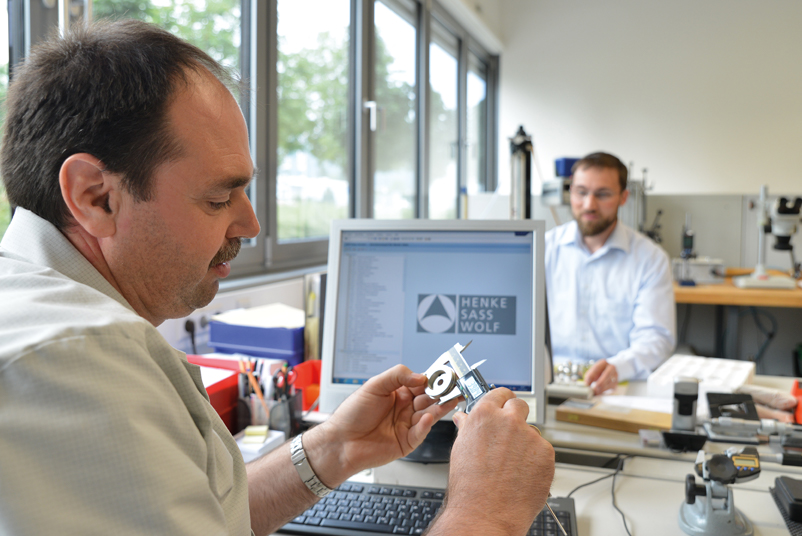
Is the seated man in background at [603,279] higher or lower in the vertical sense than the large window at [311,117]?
lower

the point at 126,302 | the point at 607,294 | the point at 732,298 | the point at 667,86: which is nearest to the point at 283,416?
the point at 126,302

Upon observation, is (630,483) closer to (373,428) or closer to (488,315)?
(488,315)

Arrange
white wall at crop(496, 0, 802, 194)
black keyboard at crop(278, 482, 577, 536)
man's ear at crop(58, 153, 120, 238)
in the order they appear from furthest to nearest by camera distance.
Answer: white wall at crop(496, 0, 802, 194) < black keyboard at crop(278, 482, 577, 536) < man's ear at crop(58, 153, 120, 238)

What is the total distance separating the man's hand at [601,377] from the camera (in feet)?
5.14

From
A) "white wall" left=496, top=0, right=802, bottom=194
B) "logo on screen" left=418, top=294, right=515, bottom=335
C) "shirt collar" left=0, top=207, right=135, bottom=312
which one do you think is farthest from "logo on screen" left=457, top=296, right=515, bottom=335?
"white wall" left=496, top=0, right=802, bottom=194

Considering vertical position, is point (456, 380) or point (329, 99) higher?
point (329, 99)

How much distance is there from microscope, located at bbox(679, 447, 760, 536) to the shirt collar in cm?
89

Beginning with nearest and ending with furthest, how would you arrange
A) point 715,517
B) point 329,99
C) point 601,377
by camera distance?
point 715,517, point 601,377, point 329,99

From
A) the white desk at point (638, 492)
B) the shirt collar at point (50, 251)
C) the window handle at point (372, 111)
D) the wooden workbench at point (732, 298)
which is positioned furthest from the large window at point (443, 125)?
the shirt collar at point (50, 251)

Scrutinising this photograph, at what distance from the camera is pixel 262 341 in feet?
5.35

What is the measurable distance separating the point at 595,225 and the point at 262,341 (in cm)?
154

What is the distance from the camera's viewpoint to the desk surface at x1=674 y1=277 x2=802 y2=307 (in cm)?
329

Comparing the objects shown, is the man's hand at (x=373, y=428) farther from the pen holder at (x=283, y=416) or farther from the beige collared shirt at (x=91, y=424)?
the beige collared shirt at (x=91, y=424)

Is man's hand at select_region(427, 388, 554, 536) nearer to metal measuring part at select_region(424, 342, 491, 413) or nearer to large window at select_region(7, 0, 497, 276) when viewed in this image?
metal measuring part at select_region(424, 342, 491, 413)
